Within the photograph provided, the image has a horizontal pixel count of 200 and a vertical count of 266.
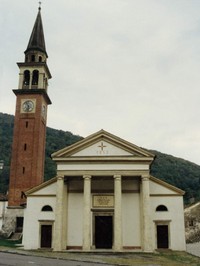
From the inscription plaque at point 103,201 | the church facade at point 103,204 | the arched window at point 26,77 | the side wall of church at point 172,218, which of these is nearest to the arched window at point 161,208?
the church facade at point 103,204

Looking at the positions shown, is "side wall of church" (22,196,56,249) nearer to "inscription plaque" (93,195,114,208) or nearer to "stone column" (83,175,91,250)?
"inscription plaque" (93,195,114,208)

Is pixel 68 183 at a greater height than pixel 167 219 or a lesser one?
greater

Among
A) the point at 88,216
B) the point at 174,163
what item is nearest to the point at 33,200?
the point at 88,216

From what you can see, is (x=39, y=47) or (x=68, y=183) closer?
(x=68, y=183)

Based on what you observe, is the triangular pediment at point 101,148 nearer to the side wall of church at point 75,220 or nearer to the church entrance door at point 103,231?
the side wall of church at point 75,220

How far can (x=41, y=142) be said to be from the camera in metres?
42.1

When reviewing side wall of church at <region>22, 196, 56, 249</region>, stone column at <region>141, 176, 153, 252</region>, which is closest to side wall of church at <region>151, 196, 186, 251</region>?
stone column at <region>141, 176, 153, 252</region>

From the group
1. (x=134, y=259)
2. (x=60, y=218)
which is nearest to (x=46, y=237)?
(x=60, y=218)

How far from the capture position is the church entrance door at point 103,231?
1091 inches

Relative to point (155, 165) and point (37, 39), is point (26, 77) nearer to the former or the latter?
point (37, 39)

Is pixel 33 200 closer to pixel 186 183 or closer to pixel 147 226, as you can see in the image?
pixel 147 226

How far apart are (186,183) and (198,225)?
34.9m

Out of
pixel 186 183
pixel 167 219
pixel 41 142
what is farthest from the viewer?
pixel 186 183

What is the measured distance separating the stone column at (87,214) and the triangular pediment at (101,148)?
201 cm
